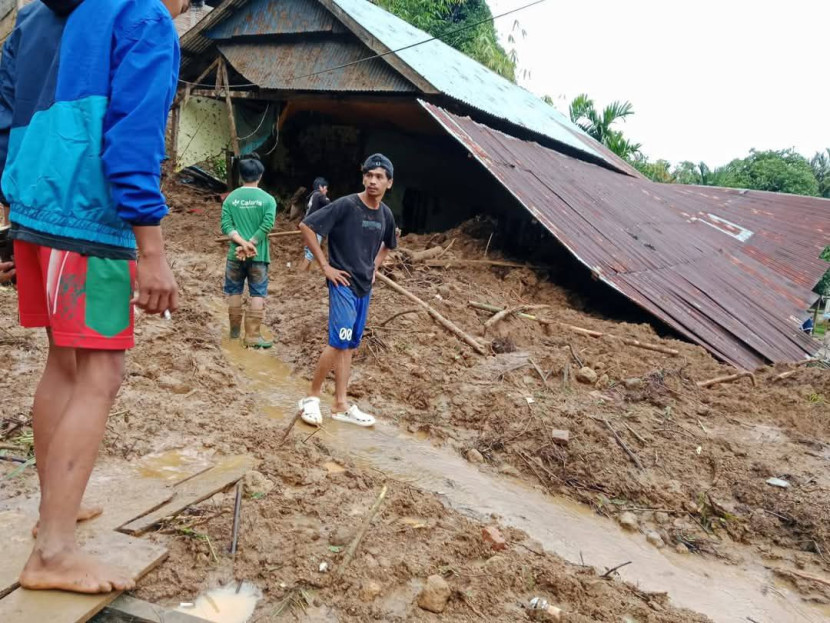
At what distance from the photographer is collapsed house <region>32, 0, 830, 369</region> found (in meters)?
8.27

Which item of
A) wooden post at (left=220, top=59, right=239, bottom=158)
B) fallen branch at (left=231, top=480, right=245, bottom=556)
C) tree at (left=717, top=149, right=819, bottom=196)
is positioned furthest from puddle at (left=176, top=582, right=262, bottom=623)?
tree at (left=717, top=149, right=819, bottom=196)

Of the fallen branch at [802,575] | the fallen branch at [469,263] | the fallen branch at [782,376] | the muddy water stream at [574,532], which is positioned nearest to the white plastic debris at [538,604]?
the muddy water stream at [574,532]

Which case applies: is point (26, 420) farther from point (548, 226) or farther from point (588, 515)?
point (548, 226)

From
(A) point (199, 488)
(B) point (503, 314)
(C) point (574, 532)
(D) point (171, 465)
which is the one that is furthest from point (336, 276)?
(B) point (503, 314)

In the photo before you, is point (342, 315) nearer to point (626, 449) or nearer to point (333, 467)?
point (333, 467)

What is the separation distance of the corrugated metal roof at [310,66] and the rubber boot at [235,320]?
498 centimetres

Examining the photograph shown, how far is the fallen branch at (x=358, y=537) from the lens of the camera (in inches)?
92.8

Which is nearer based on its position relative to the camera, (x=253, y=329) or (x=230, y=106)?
(x=253, y=329)

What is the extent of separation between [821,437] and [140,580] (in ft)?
18.3

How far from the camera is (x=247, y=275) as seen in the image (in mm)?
6172

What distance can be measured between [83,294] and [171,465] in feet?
5.32

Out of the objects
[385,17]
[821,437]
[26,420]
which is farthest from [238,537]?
[385,17]

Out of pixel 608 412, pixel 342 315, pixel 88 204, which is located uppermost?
pixel 88 204

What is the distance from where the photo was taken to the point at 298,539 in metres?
2.50
